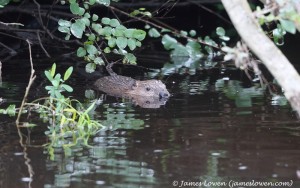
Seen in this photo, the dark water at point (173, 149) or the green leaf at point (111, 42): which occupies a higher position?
the green leaf at point (111, 42)

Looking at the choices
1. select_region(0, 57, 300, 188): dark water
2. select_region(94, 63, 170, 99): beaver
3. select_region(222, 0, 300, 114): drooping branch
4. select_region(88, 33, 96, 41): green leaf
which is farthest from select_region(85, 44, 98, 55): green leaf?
select_region(222, 0, 300, 114): drooping branch

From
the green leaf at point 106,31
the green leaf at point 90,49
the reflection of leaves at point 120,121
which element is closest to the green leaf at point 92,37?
the green leaf at point 90,49

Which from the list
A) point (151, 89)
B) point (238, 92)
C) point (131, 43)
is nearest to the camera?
point (131, 43)

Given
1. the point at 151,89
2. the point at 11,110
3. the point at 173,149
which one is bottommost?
the point at 173,149

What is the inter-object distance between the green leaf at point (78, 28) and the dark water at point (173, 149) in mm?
854

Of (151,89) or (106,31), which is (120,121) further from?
(151,89)

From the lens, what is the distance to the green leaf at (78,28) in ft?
23.4

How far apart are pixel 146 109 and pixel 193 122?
1.02 m

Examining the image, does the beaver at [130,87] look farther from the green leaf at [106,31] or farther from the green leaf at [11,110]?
the green leaf at [11,110]

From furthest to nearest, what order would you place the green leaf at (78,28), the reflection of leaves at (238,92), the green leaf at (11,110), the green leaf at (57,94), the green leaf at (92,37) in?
the reflection of leaves at (238,92) < the green leaf at (92,37) < the green leaf at (78,28) < the green leaf at (11,110) < the green leaf at (57,94)

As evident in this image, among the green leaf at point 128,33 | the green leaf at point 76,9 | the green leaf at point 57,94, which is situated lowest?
the green leaf at point 57,94

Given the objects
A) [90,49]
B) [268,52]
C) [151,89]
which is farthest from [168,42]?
[268,52]

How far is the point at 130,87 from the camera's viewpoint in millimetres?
9102

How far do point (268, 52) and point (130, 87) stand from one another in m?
5.43
